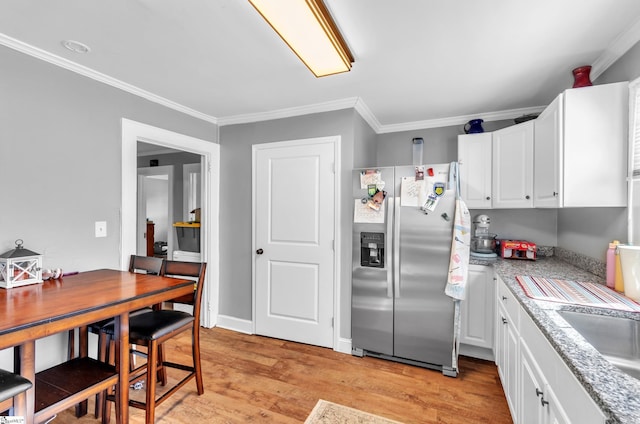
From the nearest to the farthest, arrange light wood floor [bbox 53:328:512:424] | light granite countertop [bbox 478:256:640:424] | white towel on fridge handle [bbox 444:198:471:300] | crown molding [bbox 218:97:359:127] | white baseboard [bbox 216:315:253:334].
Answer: light granite countertop [bbox 478:256:640:424], light wood floor [bbox 53:328:512:424], white towel on fridge handle [bbox 444:198:471:300], crown molding [bbox 218:97:359:127], white baseboard [bbox 216:315:253:334]

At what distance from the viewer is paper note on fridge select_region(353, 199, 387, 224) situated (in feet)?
8.31

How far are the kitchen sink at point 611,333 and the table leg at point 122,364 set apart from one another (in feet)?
7.10

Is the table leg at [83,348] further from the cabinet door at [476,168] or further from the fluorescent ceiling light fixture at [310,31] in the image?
the cabinet door at [476,168]

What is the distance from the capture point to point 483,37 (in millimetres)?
1677

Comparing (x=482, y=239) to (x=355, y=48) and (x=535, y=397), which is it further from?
(x=355, y=48)

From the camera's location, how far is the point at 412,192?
2.42m

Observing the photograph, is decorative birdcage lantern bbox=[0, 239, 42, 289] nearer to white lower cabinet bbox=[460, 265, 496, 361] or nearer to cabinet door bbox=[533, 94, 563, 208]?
white lower cabinet bbox=[460, 265, 496, 361]

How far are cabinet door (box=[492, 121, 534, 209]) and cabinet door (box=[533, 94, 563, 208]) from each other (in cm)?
7

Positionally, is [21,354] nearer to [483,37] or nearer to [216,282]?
[216,282]

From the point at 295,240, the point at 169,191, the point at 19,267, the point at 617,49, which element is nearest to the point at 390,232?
the point at 295,240

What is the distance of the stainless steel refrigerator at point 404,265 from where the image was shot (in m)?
2.35

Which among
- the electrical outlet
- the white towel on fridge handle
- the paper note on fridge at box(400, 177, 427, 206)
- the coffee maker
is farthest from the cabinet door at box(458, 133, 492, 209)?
the electrical outlet

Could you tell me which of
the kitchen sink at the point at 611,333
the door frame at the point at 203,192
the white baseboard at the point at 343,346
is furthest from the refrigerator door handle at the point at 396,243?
the door frame at the point at 203,192

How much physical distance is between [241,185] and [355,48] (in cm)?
191
